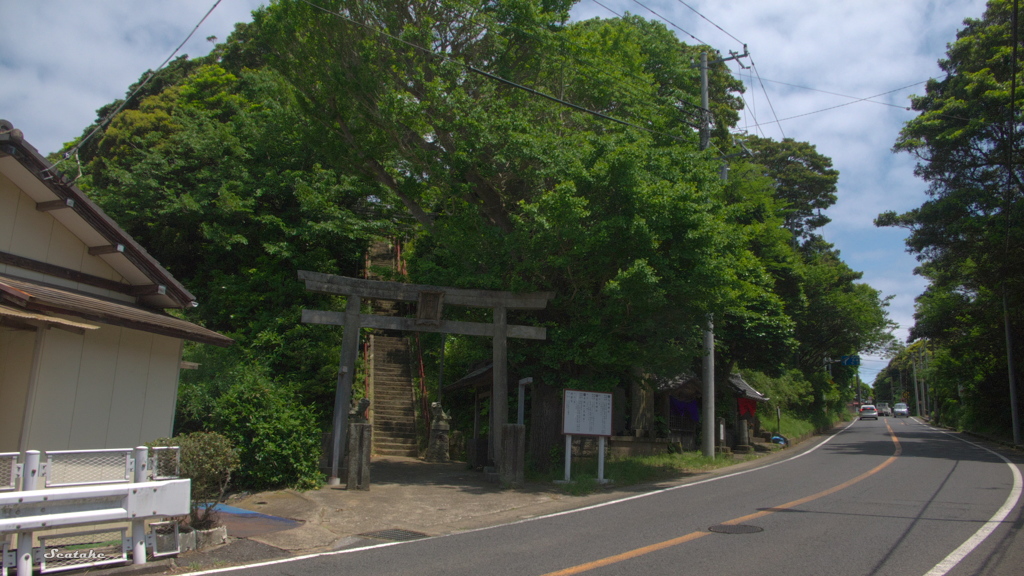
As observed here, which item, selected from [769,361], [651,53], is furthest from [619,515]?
[651,53]

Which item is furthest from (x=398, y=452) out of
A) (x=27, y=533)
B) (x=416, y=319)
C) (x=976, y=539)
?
(x=976, y=539)

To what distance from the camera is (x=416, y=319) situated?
14.1 meters

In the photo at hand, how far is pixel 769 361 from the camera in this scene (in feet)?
79.6

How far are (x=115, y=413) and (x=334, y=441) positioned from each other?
438 cm

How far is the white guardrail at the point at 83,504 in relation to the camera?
18.8 feet

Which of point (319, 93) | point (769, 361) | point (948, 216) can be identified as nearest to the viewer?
point (319, 93)

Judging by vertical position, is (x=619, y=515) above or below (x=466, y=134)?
below

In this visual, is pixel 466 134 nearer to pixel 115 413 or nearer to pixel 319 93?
pixel 319 93

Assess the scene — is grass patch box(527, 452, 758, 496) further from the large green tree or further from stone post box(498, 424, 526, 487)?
the large green tree

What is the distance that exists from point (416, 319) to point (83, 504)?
8285mm

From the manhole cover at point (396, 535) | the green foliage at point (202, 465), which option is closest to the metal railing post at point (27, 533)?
the green foliage at point (202, 465)

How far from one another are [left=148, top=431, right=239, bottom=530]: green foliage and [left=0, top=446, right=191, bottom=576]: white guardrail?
1.27ft

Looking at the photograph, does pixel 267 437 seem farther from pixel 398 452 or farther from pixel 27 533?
pixel 398 452

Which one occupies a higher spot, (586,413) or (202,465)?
(586,413)
